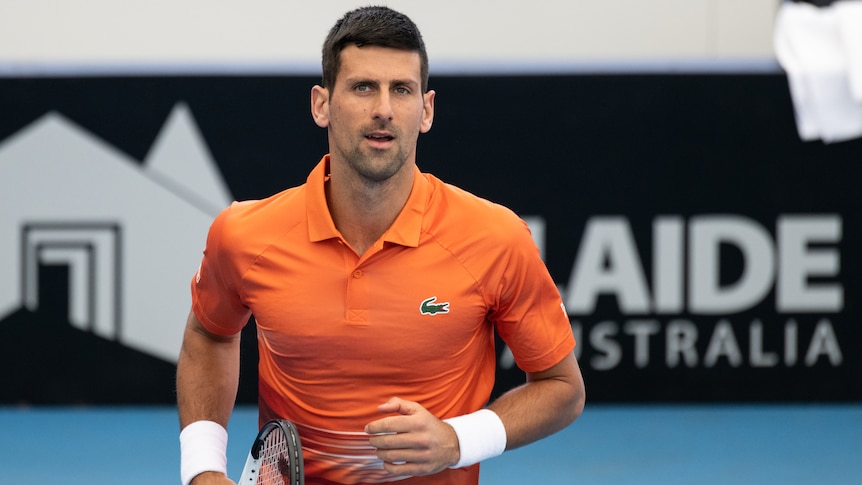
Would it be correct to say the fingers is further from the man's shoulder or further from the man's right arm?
the man's right arm

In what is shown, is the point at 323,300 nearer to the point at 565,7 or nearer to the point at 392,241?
the point at 392,241

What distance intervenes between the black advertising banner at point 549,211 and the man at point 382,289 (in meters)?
3.07

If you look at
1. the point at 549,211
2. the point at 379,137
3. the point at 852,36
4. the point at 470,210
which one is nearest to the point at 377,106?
the point at 379,137

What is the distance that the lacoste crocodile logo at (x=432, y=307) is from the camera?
8.28 feet

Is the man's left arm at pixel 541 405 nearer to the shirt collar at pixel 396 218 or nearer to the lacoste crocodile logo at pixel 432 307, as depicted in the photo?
the lacoste crocodile logo at pixel 432 307

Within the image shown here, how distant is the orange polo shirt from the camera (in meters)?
2.52

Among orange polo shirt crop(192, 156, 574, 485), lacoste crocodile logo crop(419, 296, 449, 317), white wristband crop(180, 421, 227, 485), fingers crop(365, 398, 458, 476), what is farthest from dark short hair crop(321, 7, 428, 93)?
white wristband crop(180, 421, 227, 485)

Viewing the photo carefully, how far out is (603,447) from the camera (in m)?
5.43

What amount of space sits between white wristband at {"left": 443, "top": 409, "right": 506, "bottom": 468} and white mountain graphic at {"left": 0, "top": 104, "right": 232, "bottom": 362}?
3307 millimetres

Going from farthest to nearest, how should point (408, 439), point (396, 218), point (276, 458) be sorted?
point (396, 218) < point (276, 458) < point (408, 439)

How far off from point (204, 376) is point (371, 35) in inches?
33.6

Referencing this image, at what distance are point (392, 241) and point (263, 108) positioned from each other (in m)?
3.27

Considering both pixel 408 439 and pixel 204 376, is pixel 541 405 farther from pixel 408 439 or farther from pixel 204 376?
pixel 204 376

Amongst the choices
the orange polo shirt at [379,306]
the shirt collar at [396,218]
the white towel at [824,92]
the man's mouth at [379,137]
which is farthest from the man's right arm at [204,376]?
the white towel at [824,92]
